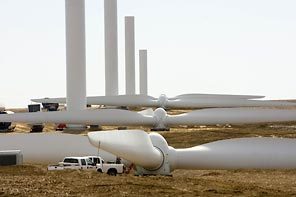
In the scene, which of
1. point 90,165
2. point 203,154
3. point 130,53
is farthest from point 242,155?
point 130,53

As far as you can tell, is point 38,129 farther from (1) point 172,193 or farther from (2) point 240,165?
(1) point 172,193

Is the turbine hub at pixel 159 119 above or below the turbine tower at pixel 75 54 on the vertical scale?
below

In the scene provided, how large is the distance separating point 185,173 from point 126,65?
95885 millimetres

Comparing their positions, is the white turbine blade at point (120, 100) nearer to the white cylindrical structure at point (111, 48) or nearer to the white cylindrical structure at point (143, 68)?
the white cylindrical structure at point (111, 48)

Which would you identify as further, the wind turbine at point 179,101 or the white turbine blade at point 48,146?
the wind turbine at point 179,101

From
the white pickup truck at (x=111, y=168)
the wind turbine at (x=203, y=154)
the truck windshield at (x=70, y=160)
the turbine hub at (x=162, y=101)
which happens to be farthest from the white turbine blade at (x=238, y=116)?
the wind turbine at (x=203, y=154)

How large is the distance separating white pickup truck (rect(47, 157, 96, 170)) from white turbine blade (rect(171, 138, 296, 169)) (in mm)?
5471

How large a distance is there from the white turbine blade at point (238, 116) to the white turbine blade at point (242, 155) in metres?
33.5

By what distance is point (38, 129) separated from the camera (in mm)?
77000

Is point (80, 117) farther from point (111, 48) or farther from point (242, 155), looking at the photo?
point (111, 48)

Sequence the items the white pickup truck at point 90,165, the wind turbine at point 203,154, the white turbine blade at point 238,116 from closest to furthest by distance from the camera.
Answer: the wind turbine at point 203,154 < the white pickup truck at point 90,165 < the white turbine blade at point 238,116

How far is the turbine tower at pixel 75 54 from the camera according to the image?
7612 centimetres

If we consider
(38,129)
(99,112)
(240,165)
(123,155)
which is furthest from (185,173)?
(38,129)

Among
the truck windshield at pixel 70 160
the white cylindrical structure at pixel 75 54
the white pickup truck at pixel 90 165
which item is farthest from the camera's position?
the white cylindrical structure at pixel 75 54
